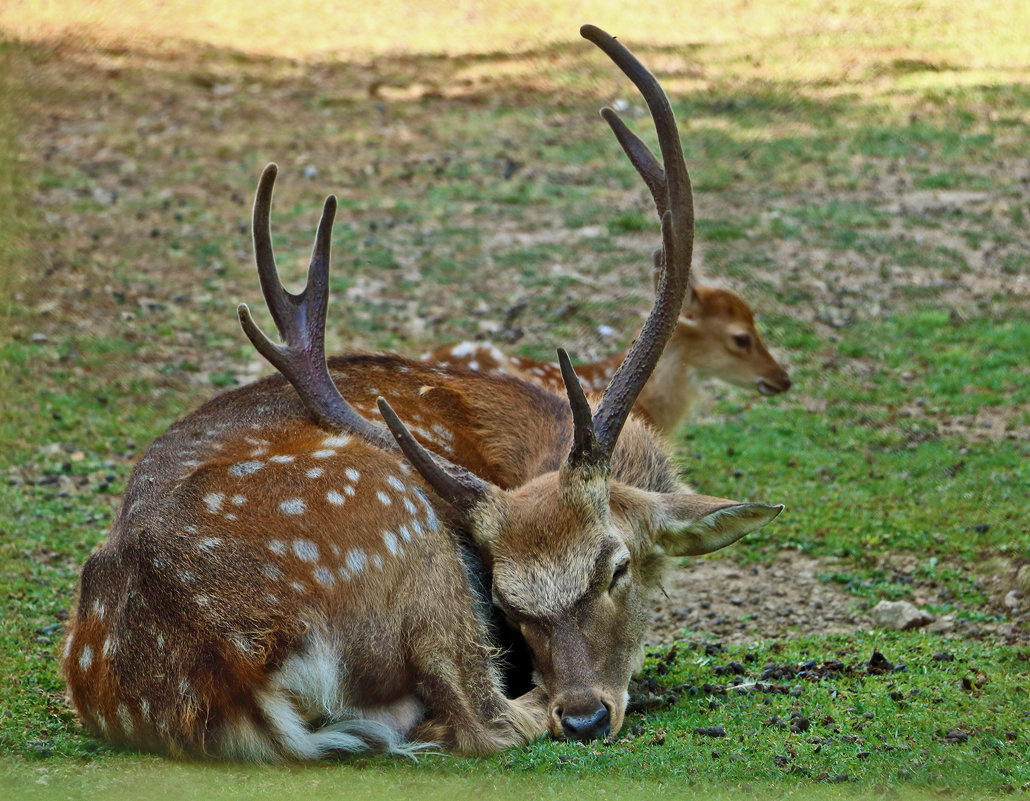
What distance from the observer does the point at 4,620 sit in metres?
5.56

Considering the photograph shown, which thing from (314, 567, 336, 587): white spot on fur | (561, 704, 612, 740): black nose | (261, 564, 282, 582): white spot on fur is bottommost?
(561, 704, 612, 740): black nose

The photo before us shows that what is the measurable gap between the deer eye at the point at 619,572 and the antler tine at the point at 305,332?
1.12m

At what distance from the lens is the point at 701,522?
5152 millimetres

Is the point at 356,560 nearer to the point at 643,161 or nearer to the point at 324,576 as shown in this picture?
the point at 324,576

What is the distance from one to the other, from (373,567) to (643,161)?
7.10 feet

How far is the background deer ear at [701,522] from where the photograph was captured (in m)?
5.09

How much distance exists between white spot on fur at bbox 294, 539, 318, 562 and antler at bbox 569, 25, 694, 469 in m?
1.20

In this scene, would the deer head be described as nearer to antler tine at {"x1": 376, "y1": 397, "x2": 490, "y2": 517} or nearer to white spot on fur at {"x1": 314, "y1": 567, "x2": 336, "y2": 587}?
antler tine at {"x1": 376, "y1": 397, "x2": 490, "y2": 517}

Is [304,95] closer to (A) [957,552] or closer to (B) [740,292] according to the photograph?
(B) [740,292]

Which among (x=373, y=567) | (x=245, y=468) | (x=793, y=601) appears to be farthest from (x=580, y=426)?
(x=793, y=601)

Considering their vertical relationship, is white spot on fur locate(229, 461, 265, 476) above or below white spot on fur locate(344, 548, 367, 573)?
above

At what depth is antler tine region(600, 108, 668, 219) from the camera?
531 cm

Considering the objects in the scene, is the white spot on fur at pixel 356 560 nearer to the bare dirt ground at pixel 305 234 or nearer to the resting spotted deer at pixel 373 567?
the resting spotted deer at pixel 373 567

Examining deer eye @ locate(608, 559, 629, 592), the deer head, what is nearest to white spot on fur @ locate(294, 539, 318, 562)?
the deer head
